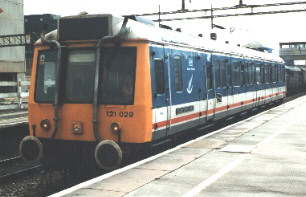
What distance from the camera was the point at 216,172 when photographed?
7934mm

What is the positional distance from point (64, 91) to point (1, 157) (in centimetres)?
528

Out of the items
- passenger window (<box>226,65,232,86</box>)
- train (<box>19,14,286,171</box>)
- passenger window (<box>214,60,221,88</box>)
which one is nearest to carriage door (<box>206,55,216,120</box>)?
passenger window (<box>214,60,221,88</box>)

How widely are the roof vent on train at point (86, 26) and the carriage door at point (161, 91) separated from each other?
1.02 metres

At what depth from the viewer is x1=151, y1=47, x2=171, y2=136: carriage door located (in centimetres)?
927

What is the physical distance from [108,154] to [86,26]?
104 inches

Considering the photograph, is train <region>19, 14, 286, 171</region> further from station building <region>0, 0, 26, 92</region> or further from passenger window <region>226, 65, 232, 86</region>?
station building <region>0, 0, 26, 92</region>

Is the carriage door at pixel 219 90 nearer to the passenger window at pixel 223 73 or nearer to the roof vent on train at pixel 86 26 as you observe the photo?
the passenger window at pixel 223 73

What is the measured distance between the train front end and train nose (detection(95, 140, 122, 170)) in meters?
0.28

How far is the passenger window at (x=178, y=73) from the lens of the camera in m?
10.5

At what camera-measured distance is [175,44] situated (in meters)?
10.6

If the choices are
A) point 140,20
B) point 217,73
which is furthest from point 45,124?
point 217,73

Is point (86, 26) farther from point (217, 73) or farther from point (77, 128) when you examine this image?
point (217, 73)

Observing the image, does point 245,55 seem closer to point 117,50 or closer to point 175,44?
point 175,44

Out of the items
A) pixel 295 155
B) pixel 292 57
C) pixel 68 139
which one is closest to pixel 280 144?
pixel 295 155
